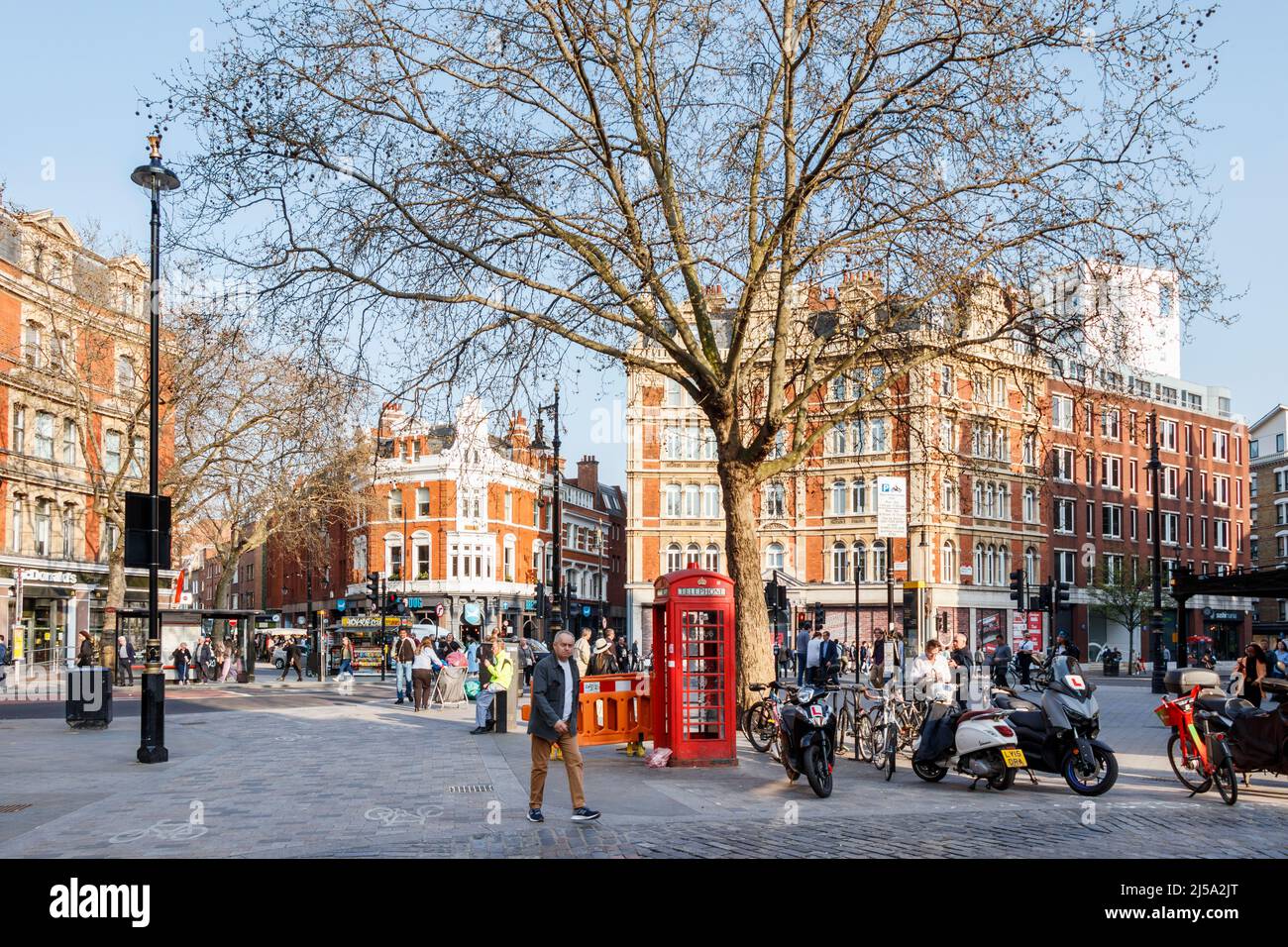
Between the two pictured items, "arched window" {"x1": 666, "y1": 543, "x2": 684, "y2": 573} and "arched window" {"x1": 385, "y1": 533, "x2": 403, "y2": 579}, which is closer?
"arched window" {"x1": 666, "y1": 543, "x2": 684, "y2": 573}

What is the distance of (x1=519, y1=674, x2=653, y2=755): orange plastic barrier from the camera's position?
17312mm

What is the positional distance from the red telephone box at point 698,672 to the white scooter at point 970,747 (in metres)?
2.61

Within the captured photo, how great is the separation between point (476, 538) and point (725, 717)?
6315cm

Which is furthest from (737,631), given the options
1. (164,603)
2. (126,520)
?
(164,603)

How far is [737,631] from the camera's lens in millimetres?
19672

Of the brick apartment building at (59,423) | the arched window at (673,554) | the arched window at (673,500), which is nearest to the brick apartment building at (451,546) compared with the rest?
the arched window at (673,554)

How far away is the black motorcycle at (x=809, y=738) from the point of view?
12867 millimetres

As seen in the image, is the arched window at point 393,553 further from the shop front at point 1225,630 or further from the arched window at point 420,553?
the shop front at point 1225,630

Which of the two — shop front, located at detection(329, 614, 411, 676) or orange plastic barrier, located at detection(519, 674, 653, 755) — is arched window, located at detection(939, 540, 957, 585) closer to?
shop front, located at detection(329, 614, 411, 676)

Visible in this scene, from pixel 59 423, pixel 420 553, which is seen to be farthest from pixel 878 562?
pixel 59 423

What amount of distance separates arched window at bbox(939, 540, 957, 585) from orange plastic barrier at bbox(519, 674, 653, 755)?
50078mm

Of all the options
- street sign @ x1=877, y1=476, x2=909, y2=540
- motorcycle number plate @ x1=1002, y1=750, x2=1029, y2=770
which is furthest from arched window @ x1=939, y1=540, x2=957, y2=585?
motorcycle number plate @ x1=1002, y1=750, x2=1029, y2=770

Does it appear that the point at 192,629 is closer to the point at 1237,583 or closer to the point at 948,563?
the point at 1237,583
